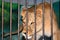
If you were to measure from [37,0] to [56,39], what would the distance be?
0.40m

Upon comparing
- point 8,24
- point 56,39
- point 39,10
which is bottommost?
point 56,39

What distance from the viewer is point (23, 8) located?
1.95 metres

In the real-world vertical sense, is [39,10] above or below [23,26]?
above

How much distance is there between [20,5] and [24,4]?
0.04 meters

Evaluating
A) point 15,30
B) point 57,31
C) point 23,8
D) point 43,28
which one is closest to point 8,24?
point 15,30

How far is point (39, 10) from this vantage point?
1.93 metres

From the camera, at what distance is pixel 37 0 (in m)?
1.92

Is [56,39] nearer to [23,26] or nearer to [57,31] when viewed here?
[57,31]

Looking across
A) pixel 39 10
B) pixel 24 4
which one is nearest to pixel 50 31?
pixel 39 10

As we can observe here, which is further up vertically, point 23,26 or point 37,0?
point 37,0

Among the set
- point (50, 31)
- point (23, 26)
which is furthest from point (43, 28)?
point (23, 26)

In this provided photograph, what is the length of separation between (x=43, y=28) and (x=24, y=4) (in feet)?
0.96

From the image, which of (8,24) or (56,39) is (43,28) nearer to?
(56,39)

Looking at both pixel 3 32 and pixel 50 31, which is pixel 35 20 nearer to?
pixel 50 31
